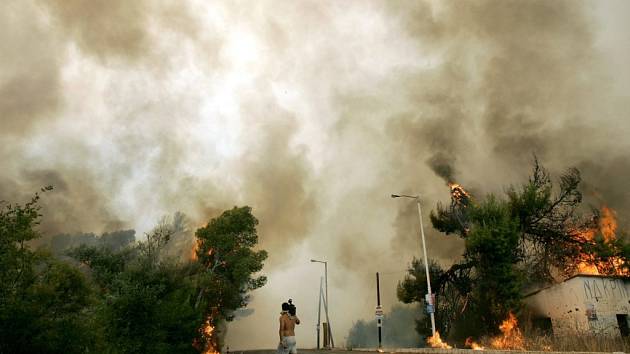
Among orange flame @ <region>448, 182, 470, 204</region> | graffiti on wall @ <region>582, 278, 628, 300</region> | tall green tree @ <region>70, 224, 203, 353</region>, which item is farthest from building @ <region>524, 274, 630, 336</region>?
tall green tree @ <region>70, 224, 203, 353</region>

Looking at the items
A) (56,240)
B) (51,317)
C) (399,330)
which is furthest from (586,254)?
(56,240)

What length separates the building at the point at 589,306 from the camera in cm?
2597

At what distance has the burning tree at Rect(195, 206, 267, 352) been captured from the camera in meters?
40.2

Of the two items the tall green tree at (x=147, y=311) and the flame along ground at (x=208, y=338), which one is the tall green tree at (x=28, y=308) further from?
the flame along ground at (x=208, y=338)

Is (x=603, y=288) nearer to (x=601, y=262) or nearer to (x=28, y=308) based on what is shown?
(x=601, y=262)

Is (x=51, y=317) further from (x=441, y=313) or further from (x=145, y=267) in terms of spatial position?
(x=441, y=313)

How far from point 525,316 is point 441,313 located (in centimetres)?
983

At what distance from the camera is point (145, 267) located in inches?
840

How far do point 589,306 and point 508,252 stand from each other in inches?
221

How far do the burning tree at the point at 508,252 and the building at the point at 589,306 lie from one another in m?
2.00

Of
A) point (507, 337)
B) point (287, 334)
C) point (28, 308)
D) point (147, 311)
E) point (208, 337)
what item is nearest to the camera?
point (28, 308)

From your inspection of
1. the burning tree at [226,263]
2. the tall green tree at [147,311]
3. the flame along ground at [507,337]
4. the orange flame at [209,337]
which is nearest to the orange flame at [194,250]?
the burning tree at [226,263]

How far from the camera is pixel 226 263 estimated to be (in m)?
41.1

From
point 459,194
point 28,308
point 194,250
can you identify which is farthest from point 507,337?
point 194,250
